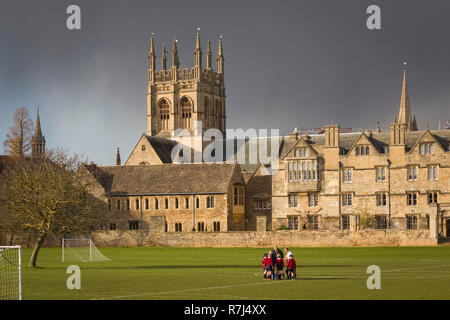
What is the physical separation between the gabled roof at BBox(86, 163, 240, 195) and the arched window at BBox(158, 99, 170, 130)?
4384 centimetres

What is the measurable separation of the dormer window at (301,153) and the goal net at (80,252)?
25.5 m

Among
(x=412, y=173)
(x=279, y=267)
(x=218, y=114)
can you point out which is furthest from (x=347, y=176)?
(x=218, y=114)

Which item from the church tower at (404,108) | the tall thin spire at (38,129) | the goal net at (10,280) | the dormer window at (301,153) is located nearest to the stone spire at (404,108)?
the church tower at (404,108)

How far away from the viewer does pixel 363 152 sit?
92375 millimetres

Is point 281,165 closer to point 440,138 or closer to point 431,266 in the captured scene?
point 440,138

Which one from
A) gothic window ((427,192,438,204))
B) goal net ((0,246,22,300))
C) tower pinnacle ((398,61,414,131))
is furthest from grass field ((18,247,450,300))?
tower pinnacle ((398,61,414,131))

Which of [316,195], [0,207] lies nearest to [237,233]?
[316,195]

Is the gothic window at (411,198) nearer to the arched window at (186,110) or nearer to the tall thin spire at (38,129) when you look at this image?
the arched window at (186,110)

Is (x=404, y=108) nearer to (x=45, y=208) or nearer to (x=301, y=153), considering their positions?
(x=301, y=153)

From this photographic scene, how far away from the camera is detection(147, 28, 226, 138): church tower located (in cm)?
14175

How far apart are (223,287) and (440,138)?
60.3 meters

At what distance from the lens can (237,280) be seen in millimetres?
38094

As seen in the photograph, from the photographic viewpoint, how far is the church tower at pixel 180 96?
142m

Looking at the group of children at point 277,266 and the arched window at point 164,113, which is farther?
the arched window at point 164,113
